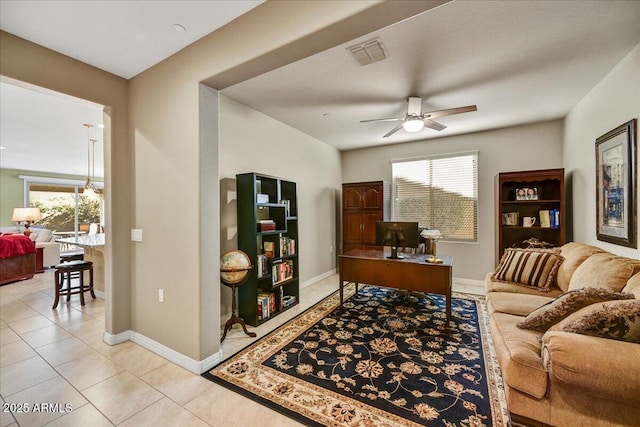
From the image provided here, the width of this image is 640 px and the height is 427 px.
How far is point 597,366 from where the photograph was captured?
1.25 meters

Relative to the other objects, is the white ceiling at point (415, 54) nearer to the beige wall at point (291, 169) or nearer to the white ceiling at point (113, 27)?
the white ceiling at point (113, 27)

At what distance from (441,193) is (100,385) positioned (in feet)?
17.3

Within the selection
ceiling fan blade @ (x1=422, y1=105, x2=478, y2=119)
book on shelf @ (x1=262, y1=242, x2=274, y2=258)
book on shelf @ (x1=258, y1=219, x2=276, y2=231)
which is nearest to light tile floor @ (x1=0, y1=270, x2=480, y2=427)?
book on shelf @ (x1=262, y1=242, x2=274, y2=258)

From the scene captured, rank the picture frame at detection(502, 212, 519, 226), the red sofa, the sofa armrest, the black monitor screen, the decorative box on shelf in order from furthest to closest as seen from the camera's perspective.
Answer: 1. the red sofa
2. the picture frame at detection(502, 212, 519, 226)
3. the black monitor screen
4. the decorative box on shelf
5. the sofa armrest

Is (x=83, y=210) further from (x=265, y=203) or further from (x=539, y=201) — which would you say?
(x=539, y=201)

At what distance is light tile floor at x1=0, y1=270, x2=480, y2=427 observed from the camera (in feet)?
5.62

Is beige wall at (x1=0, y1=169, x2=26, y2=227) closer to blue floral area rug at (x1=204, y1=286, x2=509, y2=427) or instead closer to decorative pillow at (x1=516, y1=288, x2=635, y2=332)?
blue floral area rug at (x1=204, y1=286, x2=509, y2=427)

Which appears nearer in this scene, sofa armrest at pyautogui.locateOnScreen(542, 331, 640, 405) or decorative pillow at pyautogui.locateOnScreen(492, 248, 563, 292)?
sofa armrest at pyautogui.locateOnScreen(542, 331, 640, 405)

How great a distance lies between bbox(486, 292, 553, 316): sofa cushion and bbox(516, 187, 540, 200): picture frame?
1957 millimetres

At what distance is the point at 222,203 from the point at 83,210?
30.1 feet

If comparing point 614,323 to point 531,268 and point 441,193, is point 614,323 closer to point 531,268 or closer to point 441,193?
point 531,268

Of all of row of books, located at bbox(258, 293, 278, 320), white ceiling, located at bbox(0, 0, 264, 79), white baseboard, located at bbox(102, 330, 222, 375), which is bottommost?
white baseboard, located at bbox(102, 330, 222, 375)

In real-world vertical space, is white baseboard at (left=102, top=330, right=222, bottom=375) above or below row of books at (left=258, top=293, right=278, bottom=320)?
below

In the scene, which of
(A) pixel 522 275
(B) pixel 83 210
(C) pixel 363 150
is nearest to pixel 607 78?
(A) pixel 522 275
